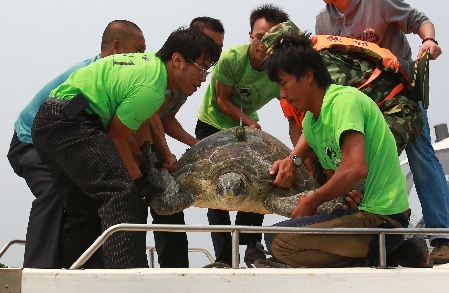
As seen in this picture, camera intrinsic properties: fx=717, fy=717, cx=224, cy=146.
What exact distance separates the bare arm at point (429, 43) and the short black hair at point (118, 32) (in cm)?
193

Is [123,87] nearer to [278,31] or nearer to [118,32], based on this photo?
[278,31]

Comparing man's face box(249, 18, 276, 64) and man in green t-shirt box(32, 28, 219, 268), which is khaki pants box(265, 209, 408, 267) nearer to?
man in green t-shirt box(32, 28, 219, 268)

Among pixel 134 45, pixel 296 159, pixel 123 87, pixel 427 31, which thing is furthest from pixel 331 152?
pixel 134 45

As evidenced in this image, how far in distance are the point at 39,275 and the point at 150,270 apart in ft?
1.45

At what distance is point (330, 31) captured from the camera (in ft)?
16.0

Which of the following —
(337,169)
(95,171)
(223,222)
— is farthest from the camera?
(223,222)

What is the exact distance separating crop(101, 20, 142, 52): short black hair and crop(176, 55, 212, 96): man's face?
1.28m

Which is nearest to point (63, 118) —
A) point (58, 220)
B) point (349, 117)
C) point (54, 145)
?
point (54, 145)

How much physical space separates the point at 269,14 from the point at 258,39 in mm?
245

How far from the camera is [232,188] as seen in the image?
449 cm

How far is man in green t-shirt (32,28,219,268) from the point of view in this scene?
350 centimetres

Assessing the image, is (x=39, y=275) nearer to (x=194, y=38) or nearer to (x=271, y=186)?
(x=194, y=38)

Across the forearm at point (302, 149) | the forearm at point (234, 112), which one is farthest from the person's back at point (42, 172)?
the forearm at point (302, 149)

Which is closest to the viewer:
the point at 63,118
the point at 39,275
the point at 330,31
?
the point at 39,275
